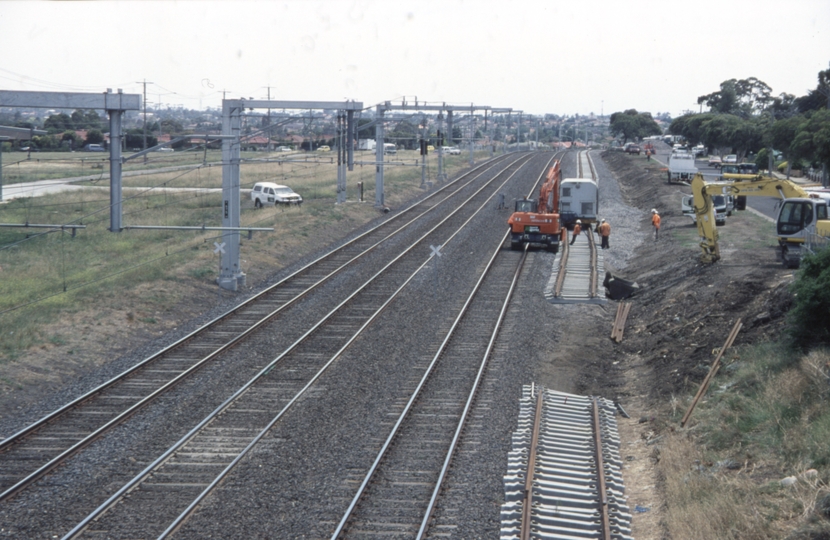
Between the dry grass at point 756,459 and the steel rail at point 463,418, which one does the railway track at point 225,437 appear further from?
the dry grass at point 756,459

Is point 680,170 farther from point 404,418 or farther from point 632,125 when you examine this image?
point 632,125

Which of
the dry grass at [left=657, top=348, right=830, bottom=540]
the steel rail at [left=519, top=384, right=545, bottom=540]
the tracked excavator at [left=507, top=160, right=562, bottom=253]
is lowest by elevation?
the steel rail at [left=519, top=384, right=545, bottom=540]

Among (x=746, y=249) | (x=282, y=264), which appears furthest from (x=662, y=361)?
(x=282, y=264)

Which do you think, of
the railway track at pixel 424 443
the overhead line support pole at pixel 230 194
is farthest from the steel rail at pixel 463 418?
the overhead line support pole at pixel 230 194

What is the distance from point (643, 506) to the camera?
1173 cm

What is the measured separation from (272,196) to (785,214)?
3000cm

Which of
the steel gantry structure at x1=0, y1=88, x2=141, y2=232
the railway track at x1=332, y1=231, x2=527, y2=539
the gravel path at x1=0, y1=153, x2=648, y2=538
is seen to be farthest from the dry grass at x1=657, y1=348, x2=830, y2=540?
the steel gantry structure at x1=0, y1=88, x2=141, y2=232

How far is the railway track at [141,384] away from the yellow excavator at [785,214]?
471 inches

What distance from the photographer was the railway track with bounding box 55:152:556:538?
1048cm

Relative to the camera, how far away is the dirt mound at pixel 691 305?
17.7 metres

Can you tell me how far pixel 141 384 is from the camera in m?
16.2

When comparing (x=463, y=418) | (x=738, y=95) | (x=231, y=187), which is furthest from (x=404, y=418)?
(x=738, y=95)

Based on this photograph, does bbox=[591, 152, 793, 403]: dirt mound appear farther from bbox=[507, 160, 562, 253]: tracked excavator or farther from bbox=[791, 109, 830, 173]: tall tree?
bbox=[791, 109, 830, 173]: tall tree

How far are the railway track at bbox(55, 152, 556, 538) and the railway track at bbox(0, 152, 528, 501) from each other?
1.42m
